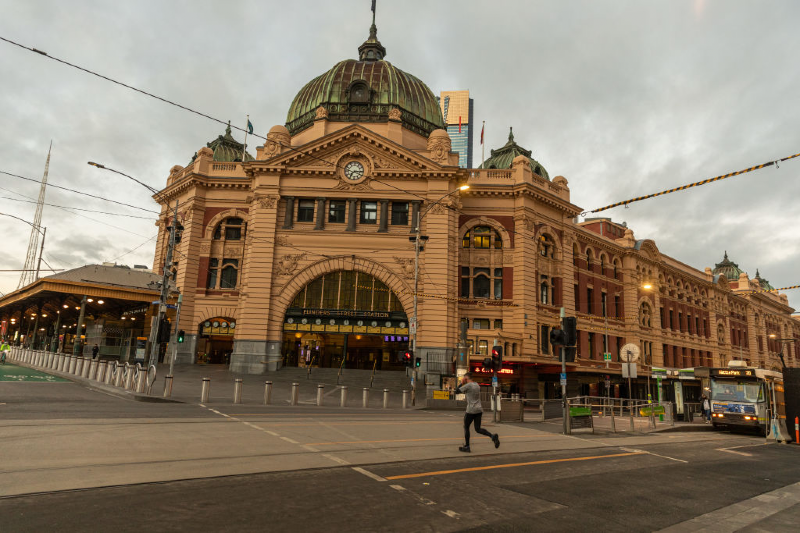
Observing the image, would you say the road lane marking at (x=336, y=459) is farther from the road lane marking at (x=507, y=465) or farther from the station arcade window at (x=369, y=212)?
the station arcade window at (x=369, y=212)

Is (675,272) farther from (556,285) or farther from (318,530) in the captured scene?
(318,530)

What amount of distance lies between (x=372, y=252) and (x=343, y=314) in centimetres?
543

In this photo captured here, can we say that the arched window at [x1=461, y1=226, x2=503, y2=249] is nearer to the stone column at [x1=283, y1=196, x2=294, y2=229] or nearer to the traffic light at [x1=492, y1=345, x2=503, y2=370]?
the stone column at [x1=283, y1=196, x2=294, y2=229]

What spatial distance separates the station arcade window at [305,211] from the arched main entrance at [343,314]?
508 cm

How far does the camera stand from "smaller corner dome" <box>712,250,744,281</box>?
287ft

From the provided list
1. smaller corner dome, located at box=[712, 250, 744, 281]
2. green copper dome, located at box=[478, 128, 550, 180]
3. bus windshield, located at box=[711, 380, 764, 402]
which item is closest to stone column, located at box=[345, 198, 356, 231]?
green copper dome, located at box=[478, 128, 550, 180]

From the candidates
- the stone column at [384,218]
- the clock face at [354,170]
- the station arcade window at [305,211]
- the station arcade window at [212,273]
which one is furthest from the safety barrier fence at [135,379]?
the clock face at [354,170]

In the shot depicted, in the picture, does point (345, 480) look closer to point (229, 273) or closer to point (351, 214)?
point (351, 214)

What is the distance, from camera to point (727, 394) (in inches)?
945

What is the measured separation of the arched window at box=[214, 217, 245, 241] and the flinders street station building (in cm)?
13

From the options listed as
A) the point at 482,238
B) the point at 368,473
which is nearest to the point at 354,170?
the point at 482,238

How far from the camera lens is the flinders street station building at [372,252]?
3881 cm

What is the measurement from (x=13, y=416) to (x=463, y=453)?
36.7ft

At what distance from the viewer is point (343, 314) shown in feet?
128
